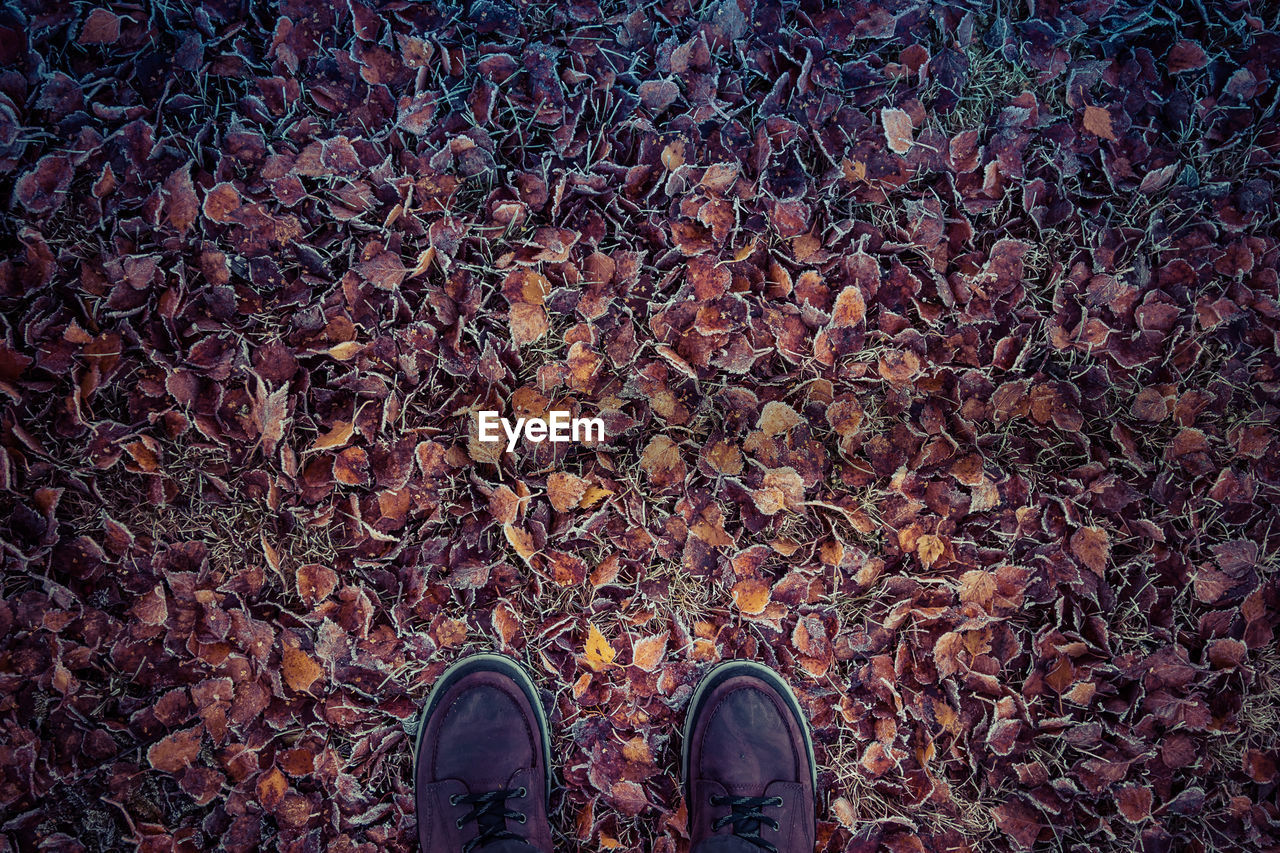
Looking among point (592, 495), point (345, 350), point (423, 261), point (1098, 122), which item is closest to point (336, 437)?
point (345, 350)

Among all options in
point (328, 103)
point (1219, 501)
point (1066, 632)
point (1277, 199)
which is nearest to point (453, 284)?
point (328, 103)

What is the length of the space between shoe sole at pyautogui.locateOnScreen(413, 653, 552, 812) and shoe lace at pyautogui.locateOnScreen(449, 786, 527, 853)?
0.29ft

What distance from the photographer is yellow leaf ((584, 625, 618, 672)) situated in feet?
4.93

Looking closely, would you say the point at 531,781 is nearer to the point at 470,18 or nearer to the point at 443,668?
the point at 443,668

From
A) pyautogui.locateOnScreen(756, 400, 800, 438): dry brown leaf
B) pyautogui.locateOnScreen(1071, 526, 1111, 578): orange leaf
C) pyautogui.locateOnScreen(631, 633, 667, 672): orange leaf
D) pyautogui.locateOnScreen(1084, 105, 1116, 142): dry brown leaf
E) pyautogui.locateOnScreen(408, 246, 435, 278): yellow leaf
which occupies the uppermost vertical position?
pyautogui.locateOnScreen(1084, 105, 1116, 142): dry brown leaf

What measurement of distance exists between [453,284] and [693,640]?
1.00 meters

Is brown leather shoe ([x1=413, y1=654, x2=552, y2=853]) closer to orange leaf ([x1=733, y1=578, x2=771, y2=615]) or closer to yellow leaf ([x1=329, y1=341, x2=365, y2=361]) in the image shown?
orange leaf ([x1=733, y1=578, x2=771, y2=615])

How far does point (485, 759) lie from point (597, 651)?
0.37 metres

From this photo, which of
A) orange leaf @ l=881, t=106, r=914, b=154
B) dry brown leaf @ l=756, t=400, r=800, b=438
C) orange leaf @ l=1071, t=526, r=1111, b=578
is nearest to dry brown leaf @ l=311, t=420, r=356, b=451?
dry brown leaf @ l=756, t=400, r=800, b=438

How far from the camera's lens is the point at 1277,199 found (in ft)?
5.23

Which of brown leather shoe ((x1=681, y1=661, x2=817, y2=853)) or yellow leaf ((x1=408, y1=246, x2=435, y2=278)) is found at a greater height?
yellow leaf ((x1=408, y1=246, x2=435, y2=278))

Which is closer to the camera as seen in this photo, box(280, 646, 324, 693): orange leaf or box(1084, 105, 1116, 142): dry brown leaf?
box(280, 646, 324, 693): orange leaf

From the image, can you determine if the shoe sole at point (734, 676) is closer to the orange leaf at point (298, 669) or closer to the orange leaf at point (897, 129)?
the orange leaf at point (298, 669)

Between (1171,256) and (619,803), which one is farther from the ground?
(1171,256)
